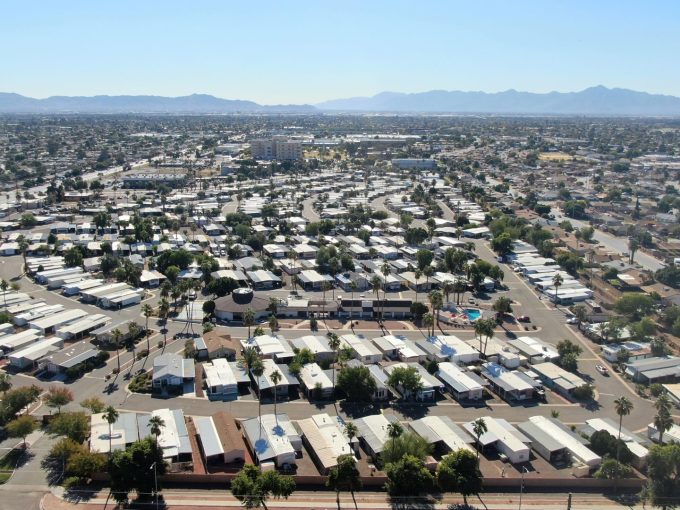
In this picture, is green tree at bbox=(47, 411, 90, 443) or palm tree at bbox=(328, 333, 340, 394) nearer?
green tree at bbox=(47, 411, 90, 443)

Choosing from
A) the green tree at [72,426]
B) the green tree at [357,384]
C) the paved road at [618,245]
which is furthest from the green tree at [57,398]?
the paved road at [618,245]

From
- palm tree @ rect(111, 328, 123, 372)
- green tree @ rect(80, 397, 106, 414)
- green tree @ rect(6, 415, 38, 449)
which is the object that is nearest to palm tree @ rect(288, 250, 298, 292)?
palm tree @ rect(111, 328, 123, 372)

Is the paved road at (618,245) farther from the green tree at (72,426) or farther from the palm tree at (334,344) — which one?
the green tree at (72,426)

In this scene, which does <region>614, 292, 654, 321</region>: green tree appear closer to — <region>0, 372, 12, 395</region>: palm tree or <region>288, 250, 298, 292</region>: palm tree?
<region>288, 250, 298, 292</region>: palm tree

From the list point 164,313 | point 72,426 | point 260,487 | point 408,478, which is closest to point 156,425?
point 72,426

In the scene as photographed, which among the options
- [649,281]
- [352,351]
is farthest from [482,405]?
[649,281]

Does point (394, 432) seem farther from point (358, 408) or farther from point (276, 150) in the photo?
point (276, 150)

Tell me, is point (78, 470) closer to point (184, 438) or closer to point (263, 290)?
point (184, 438)
